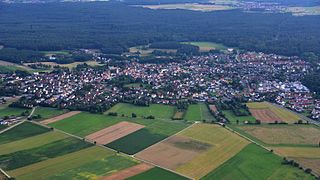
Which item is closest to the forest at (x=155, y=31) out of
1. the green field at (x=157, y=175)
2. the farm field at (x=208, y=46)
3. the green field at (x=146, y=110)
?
the farm field at (x=208, y=46)

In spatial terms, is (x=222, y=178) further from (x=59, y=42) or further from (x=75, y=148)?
(x=59, y=42)

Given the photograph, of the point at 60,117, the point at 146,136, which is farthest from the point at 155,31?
the point at 146,136

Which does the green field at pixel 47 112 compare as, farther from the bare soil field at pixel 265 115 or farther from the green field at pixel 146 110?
the bare soil field at pixel 265 115

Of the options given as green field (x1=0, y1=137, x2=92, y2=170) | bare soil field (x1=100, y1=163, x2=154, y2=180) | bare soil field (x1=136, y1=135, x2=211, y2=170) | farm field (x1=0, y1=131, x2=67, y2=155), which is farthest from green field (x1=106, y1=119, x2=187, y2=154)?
farm field (x1=0, y1=131, x2=67, y2=155)

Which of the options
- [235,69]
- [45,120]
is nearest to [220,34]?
[235,69]

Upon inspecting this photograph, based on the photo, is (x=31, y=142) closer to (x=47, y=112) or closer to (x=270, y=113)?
(x=47, y=112)

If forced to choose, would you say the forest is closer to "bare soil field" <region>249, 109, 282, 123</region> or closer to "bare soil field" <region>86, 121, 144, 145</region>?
"bare soil field" <region>249, 109, 282, 123</region>
